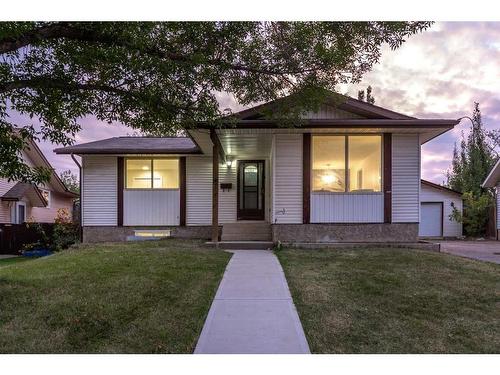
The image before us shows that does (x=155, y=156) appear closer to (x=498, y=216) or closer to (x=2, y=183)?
(x=2, y=183)

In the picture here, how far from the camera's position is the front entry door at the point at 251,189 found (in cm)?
1306

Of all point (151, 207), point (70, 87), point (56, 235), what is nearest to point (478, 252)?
point (151, 207)

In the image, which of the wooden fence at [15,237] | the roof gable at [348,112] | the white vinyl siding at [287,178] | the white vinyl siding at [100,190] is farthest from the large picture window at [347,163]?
the wooden fence at [15,237]

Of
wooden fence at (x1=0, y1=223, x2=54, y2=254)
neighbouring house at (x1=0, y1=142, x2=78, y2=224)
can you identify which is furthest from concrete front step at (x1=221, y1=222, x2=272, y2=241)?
neighbouring house at (x1=0, y1=142, x2=78, y2=224)

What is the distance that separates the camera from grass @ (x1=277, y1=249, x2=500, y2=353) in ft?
11.6

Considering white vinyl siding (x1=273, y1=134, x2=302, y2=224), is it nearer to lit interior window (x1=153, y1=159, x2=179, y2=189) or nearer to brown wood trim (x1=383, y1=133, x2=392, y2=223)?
brown wood trim (x1=383, y1=133, x2=392, y2=223)

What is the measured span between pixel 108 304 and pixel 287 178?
620 centimetres

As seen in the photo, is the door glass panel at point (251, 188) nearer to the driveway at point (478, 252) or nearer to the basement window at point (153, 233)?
the basement window at point (153, 233)

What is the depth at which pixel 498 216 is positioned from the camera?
1658cm

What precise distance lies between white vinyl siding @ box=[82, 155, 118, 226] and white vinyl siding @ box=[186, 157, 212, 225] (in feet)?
8.03

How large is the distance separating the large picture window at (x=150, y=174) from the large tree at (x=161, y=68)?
242 inches

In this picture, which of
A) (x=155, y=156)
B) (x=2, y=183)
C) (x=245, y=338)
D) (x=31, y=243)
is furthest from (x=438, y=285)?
(x=2, y=183)
